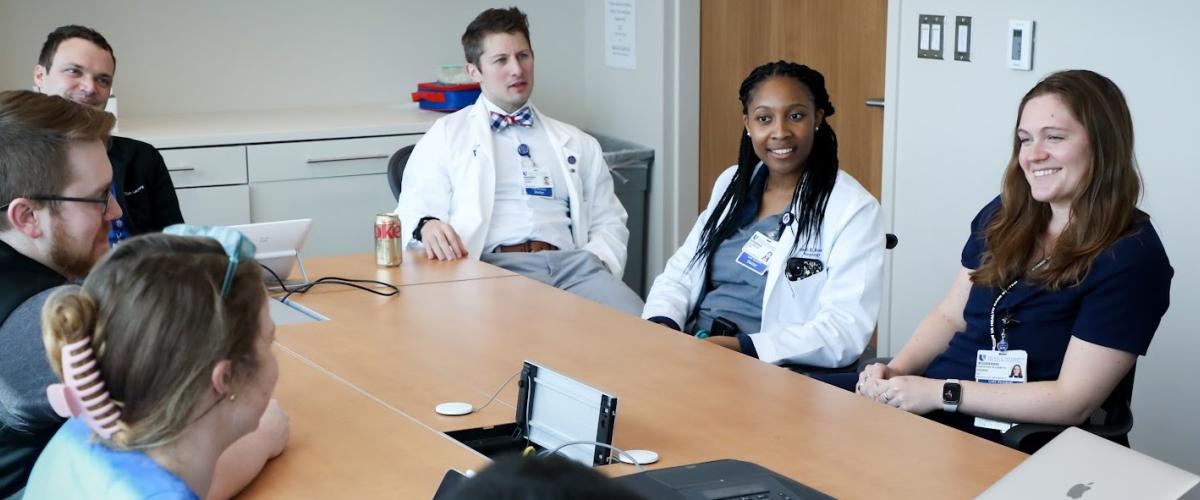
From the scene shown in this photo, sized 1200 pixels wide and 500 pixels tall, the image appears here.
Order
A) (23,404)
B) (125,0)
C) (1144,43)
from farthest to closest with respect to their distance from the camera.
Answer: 1. (125,0)
2. (1144,43)
3. (23,404)

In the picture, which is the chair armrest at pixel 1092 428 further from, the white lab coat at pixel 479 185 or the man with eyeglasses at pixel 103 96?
the man with eyeglasses at pixel 103 96

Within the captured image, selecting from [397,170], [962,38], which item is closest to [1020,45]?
[962,38]

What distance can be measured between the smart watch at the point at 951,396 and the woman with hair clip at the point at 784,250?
1.70 ft

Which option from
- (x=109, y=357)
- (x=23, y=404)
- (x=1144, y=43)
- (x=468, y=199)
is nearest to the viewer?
(x=109, y=357)

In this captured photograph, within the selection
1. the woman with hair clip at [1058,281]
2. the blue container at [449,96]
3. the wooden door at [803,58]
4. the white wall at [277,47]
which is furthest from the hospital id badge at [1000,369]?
the white wall at [277,47]

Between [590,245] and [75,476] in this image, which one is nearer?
[75,476]

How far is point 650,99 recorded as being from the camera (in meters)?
5.31

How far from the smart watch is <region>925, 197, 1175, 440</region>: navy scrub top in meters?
0.09

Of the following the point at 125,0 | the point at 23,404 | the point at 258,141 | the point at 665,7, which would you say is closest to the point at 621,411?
the point at 23,404

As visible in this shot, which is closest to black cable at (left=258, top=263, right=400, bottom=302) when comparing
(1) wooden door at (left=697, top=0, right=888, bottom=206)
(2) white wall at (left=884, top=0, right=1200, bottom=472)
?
(2) white wall at (left=884, top=0, right=1200, bottom=472)

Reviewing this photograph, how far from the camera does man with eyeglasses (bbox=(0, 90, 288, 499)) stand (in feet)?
6.19

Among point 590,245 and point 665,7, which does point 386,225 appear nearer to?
point 590,245

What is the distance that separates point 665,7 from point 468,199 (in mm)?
1600

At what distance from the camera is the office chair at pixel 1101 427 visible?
2.27m
